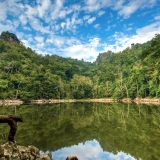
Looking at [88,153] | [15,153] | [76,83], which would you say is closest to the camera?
[15,153]

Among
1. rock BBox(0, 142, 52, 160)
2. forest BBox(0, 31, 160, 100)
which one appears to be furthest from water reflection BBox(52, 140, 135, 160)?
forest BBox(0, 31, 160, 100)

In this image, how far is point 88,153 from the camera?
388 inches

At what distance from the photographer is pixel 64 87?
261 feet

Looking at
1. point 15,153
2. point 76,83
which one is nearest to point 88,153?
point 15,153

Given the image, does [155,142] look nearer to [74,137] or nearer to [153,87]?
[74,137]

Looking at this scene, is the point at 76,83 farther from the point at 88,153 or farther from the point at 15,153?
the point at 15,153

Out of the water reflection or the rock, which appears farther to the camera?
the water reflection

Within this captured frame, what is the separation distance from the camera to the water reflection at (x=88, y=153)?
9.15 meters

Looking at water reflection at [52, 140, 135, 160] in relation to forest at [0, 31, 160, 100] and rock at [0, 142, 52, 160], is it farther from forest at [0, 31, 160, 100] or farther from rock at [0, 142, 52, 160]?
forest at [0, 31, 160, 100]

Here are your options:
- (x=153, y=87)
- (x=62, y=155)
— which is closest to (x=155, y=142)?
(x=62, y=155)

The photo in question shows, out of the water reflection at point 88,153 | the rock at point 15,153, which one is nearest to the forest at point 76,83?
the water reflection at point 88,153

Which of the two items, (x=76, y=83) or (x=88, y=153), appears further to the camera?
(x=76, y=83)

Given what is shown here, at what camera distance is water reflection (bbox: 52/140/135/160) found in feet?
30.0

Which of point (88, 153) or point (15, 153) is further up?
point (15, 153)
